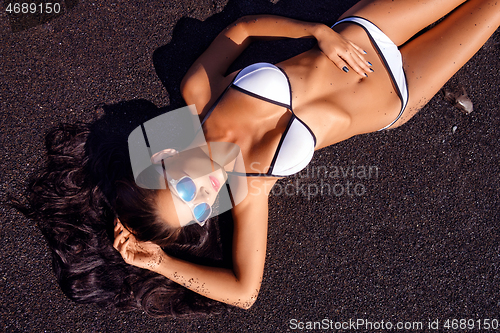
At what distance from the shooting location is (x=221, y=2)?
9.52 feet

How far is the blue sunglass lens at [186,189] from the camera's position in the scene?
6.02 ft

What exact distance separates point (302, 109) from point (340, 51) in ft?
1.75

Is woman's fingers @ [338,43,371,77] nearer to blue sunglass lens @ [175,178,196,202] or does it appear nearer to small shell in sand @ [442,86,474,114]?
small shell in sand @ [442,86,474,114]

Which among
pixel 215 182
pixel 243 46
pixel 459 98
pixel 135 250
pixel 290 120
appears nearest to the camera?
pixel 215 182

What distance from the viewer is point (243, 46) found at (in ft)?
8.23

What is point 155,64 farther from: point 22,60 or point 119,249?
point 119,249

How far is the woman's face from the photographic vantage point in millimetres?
1849

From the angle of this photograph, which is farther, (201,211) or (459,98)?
(459,98)

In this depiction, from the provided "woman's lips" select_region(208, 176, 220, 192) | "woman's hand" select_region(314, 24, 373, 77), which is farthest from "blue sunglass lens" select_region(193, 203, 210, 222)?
"woman's hand" select_region(314, 24, 373, 77)

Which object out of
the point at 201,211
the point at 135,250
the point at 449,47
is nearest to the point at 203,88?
the point at 201,211

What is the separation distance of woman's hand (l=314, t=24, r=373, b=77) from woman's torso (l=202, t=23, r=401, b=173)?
0.06 metres

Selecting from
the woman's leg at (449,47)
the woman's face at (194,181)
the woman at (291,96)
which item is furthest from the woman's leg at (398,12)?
the woman's face at (194,181)

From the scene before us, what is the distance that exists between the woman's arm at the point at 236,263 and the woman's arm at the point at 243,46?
2.85 ft

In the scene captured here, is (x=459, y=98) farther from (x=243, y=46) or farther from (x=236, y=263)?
(x=236, y=263)
